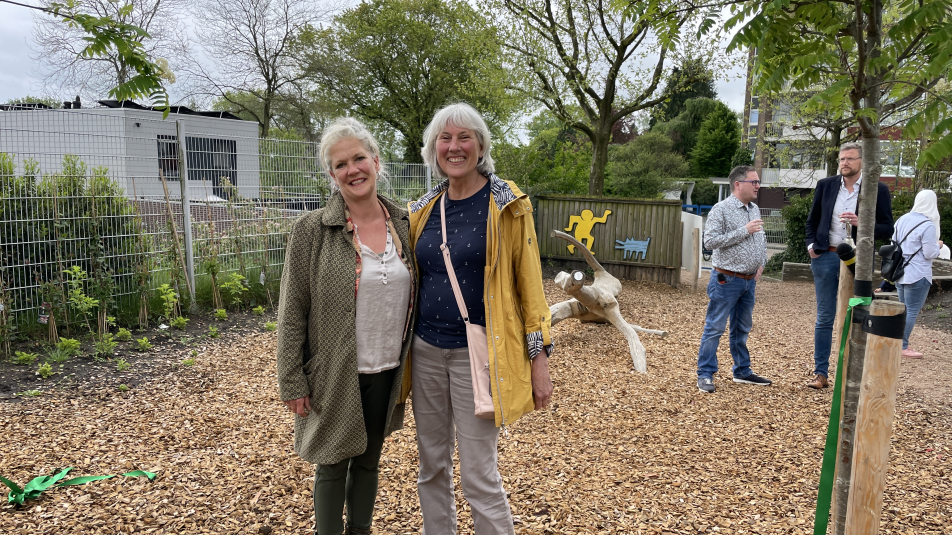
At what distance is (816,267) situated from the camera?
5008 mm

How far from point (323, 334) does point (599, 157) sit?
42.2 ft

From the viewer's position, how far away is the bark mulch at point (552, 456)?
2945 mm

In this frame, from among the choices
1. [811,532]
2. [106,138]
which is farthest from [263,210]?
[811,532]

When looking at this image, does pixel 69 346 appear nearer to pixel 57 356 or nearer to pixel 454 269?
pixel 57 356

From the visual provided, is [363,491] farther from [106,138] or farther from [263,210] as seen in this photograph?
[263,210]

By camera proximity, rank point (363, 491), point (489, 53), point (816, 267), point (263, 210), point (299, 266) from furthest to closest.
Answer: point (489, 53) → point (263, 210) → point (816, 267) → point (363, 491) → point (299, 266)

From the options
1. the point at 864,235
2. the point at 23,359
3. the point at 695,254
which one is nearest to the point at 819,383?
the point at 864,235

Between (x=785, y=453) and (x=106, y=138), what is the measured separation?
7.24 meters

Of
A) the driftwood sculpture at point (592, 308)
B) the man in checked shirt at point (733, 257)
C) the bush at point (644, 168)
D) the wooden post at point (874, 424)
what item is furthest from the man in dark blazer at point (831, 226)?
the bush at point (644, 168)

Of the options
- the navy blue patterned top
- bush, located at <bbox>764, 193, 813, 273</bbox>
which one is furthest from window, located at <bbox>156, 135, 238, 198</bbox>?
bush, located at <bbox>764, 193, 813, 273</bbox>

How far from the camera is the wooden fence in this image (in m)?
11.6

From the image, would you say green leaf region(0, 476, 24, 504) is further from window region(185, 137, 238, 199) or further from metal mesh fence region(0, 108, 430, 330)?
window region(185, 137, 238, 199)

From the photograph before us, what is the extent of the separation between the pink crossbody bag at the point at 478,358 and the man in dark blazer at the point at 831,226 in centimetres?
354

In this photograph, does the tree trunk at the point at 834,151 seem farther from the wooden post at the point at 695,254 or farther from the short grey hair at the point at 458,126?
the short grey hair at the point at 458,126
